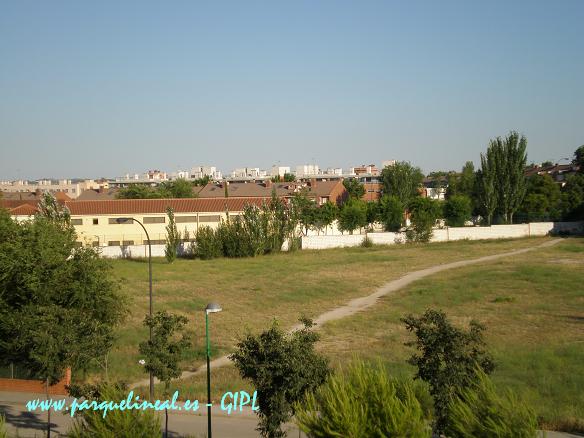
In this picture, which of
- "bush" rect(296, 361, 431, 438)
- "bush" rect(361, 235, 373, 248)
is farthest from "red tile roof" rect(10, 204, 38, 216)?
"bush" rect(296, 361, 431, 438)

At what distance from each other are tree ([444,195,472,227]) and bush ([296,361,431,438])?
6572cm

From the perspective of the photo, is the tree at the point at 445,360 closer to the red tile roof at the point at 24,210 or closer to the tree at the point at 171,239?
the tree at the point at 171,239

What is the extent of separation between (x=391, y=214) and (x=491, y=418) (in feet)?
203

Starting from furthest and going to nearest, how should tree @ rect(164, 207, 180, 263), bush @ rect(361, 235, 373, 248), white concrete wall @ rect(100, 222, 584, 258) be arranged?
bush @ rect(361, 235, 373, 248)
white concrete wall @ rect(100, 222, 584, 258)
tree @ rect(164, 207, 180, 263)

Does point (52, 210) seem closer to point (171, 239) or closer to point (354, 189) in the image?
point (171, 239)

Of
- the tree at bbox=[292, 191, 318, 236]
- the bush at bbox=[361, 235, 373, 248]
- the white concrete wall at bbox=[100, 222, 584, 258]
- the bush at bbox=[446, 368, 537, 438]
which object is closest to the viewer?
the bush at bbox=[446, 368, 537, 438]

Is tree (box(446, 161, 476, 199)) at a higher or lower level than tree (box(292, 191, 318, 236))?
higher

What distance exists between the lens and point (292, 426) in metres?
16.0

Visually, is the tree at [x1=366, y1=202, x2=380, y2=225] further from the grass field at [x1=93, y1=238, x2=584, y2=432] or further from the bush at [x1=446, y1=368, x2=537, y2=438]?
the bush at [x1=446, y1=368, x2=537, y2=438]

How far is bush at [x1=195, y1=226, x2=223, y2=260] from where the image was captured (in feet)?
187

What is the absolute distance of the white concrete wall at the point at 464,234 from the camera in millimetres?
63344

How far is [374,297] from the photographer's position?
38.9m

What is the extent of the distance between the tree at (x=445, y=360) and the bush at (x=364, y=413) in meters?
2.22

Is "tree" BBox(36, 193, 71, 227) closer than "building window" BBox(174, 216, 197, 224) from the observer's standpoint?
Yes
